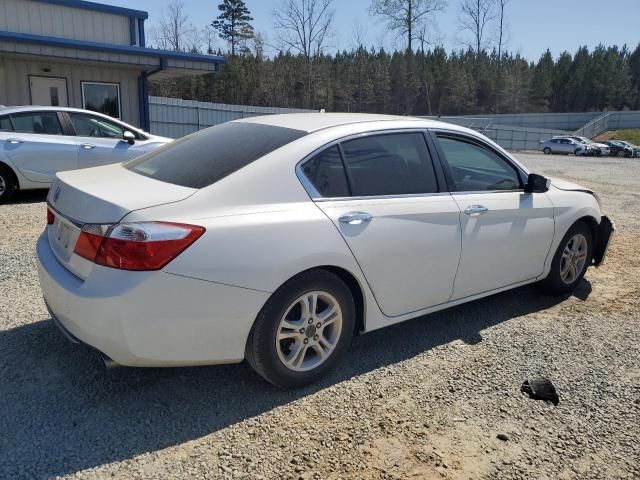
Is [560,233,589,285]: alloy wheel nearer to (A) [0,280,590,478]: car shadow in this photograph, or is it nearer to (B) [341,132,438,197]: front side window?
(A) [0,280,590,478]: car shadow

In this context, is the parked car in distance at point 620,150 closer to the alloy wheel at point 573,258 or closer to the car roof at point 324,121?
the alloy wheel at point 573,258

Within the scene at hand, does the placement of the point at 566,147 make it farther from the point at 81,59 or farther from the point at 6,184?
the point at 6,184

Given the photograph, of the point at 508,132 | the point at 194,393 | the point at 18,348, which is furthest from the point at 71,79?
the point at 508,132

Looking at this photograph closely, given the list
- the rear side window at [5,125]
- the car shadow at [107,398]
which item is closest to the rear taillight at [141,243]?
the car shadow at [107,398]

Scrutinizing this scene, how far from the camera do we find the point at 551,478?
8.25 ft

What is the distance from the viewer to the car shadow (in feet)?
8.42

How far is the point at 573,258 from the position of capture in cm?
486

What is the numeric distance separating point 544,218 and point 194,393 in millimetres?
3058

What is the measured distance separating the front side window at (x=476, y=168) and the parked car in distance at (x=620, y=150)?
41.3 metres

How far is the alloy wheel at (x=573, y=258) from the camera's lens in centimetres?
477

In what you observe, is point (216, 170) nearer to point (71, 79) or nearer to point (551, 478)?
point (551, 478)

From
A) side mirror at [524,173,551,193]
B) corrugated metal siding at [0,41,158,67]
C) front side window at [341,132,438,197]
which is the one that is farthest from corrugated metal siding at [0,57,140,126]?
side mirror at [524,173,551,193]

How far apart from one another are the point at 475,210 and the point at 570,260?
1.61 metres

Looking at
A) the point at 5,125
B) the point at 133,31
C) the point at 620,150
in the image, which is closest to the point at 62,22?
the point at 133,31
